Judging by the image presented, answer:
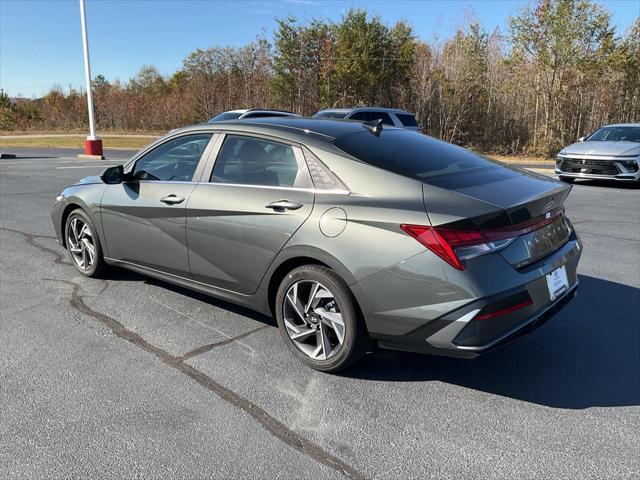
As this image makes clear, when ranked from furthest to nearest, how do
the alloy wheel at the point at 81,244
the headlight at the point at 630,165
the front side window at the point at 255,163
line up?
1. the headlight at the point at 630,165
2. the alloy wheel at the point at 81,244
3. the front side window at the point at 255,163

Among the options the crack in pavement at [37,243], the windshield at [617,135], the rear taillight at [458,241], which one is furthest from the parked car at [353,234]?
the windshield at [617,135]

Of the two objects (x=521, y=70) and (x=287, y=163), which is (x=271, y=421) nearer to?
(x=287, y=163)

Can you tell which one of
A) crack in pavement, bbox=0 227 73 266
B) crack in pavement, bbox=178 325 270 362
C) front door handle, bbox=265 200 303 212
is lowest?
crack in pavement, bbox=178 325 270 362

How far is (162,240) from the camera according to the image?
4.18 metres

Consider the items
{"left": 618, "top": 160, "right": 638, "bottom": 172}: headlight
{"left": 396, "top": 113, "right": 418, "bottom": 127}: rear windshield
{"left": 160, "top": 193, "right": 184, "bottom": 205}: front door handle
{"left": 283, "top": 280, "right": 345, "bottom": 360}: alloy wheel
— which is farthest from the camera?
{"left": 396, "top": 113, "right": 418, "bottom": 127}: rear windshield

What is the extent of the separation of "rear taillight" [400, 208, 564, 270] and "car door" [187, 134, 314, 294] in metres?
0.81

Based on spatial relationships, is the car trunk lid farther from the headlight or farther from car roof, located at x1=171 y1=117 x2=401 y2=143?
the headlight

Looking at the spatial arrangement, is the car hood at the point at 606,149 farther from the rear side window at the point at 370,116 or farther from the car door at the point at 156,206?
the car door at the point at 156,206

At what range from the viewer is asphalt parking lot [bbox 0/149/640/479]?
247 centimetres

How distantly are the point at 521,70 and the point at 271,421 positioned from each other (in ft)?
82.6

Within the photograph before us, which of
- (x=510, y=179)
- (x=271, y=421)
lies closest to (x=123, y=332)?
(x=271, y=421)

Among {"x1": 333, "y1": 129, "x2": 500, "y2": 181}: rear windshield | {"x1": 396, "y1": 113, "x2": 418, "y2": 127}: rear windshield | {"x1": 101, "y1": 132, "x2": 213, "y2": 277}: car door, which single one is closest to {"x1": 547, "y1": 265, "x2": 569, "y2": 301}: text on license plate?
{"x1": 333, "y1": 129, "x2": 500, "y2": 181}: rear windshield

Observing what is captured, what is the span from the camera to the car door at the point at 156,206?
160 inches

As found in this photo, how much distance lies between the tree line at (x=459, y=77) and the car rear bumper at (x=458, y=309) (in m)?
22.8
